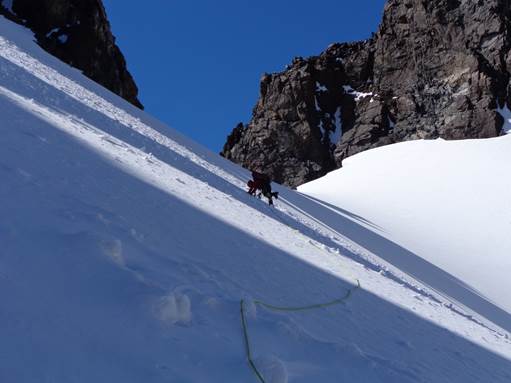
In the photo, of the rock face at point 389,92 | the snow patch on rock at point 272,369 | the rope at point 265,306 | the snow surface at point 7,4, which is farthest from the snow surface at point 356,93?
the snow patch on rock at point 272,369

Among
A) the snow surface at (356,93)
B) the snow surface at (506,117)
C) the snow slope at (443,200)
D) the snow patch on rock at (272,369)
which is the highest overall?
the snow surface at (356,93)

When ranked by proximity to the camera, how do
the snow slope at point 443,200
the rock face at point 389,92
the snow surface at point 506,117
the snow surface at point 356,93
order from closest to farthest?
1. the snow slope at point 443,200
2. the snow surface at point 506,117
3. the rock face at point 389,92
4. the snow surface at point 356,93

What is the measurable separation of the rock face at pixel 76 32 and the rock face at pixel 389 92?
68.9 feet

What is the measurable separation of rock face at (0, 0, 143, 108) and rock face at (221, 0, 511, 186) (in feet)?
68.9

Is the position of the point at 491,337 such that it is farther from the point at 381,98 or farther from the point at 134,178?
the point at 381,98

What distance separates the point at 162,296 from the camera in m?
3.03

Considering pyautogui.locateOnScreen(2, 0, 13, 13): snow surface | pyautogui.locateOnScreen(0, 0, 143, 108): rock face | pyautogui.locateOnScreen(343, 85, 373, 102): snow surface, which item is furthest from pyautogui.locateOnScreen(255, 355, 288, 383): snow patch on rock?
pyautogui.locateOnScreen(343, 85, 373, 102): snow surface

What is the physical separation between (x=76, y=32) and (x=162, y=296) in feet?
148

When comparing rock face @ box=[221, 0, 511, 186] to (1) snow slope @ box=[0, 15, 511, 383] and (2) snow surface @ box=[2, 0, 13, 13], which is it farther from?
(1) snow slope @ box=[0, 15, 511, 383]

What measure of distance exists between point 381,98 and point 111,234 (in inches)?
2245

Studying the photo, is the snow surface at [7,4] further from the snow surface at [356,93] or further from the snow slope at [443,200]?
the snow surface at [356,93]

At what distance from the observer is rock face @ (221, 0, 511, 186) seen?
1843 inches

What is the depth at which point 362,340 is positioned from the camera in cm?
422

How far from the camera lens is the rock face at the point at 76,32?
131 feet
